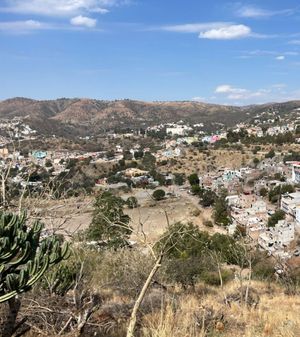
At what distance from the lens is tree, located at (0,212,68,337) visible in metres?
2.66

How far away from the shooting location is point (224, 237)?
23.8 m

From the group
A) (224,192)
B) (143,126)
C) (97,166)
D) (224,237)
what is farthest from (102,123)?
(224,237)

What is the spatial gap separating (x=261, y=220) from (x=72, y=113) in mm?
132631

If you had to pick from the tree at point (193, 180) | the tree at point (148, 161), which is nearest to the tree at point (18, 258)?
the tree at point (193, 180)

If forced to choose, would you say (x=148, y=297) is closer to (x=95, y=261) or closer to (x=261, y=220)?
(x=95, y=261)

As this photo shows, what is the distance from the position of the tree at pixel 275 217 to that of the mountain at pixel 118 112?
98.3m

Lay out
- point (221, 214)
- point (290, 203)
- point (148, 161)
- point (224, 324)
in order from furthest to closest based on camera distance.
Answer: point (148, 161) → point (290, 203) → point (221, 214) → point (224, 324)

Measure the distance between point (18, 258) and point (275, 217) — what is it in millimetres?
41642

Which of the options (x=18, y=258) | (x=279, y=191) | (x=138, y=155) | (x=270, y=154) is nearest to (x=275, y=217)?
(x=279, y=191)

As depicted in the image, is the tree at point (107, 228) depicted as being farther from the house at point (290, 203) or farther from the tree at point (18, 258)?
the house at point (290, 203)

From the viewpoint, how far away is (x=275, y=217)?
138 feet

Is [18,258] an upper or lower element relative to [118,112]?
upper

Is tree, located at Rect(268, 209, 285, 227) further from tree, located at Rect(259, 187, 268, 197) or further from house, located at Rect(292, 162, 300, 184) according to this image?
house, located at Rect(292, 162, 300, 184)

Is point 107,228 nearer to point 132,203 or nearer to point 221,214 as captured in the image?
point 132,203
